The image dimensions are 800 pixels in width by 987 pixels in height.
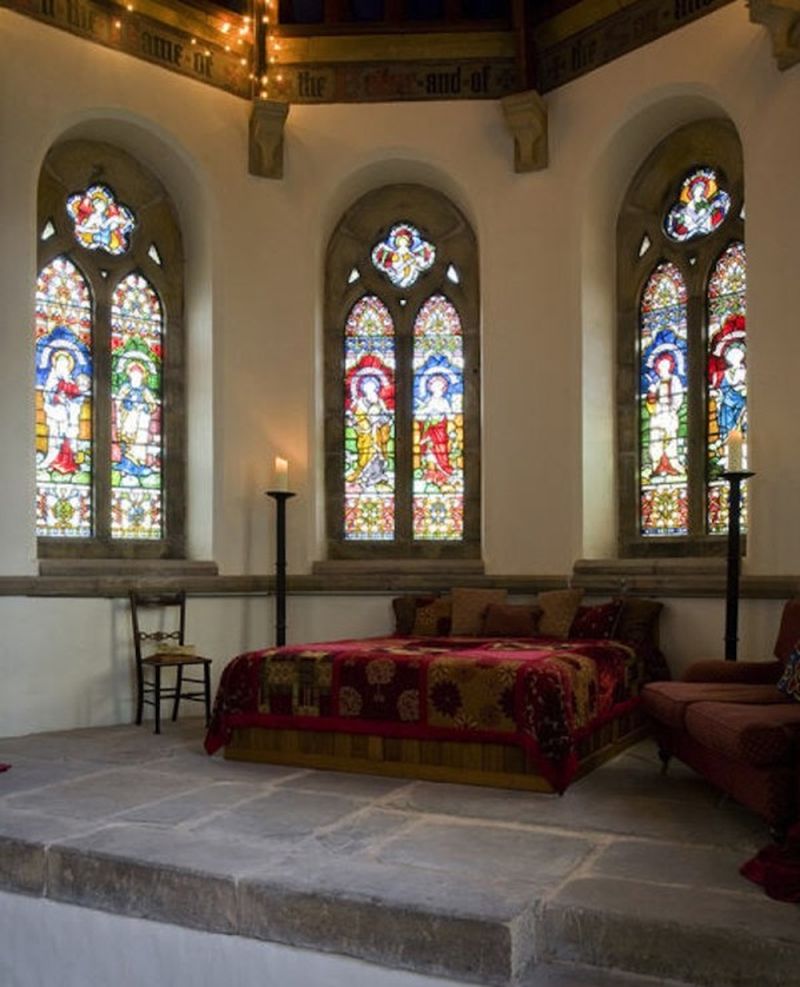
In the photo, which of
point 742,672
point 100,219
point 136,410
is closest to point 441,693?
point 742,672

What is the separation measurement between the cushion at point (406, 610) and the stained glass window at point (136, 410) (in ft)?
5.99

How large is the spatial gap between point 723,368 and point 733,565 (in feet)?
5.33

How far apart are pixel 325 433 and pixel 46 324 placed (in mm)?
2145

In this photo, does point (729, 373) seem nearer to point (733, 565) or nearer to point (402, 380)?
point (733, 565)

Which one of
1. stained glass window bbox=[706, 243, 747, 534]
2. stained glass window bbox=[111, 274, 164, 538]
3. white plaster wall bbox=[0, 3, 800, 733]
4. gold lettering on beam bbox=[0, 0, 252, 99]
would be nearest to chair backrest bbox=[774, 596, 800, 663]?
white plaster wall bbox=[0, 3, 800, 733]

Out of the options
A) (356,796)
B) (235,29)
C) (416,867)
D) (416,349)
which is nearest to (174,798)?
(356,796)

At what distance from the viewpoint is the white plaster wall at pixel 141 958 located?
11.8 feet

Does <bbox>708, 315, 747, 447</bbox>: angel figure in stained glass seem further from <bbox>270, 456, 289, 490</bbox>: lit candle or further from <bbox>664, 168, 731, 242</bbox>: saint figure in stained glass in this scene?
<bbox>270, 456, 289, 490</bbox>: lit candle

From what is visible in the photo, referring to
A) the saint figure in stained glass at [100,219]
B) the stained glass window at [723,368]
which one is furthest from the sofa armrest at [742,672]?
the saint figure in stained glass at [100,219]

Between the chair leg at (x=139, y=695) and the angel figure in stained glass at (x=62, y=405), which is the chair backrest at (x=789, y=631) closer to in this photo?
the chair leg at (x=139, y=695)

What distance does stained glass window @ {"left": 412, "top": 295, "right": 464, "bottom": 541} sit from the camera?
8328 mm

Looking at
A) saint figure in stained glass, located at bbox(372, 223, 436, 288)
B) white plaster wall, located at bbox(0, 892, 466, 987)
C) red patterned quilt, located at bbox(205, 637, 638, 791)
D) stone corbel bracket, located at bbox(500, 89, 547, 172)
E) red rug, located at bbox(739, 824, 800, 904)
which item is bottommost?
white plaster wall, located at bbox(0, 892, 466, 987)

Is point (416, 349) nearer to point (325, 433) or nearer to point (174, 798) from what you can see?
point (325, 433)

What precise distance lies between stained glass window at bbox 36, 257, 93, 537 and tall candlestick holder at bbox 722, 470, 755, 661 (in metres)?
4.23
